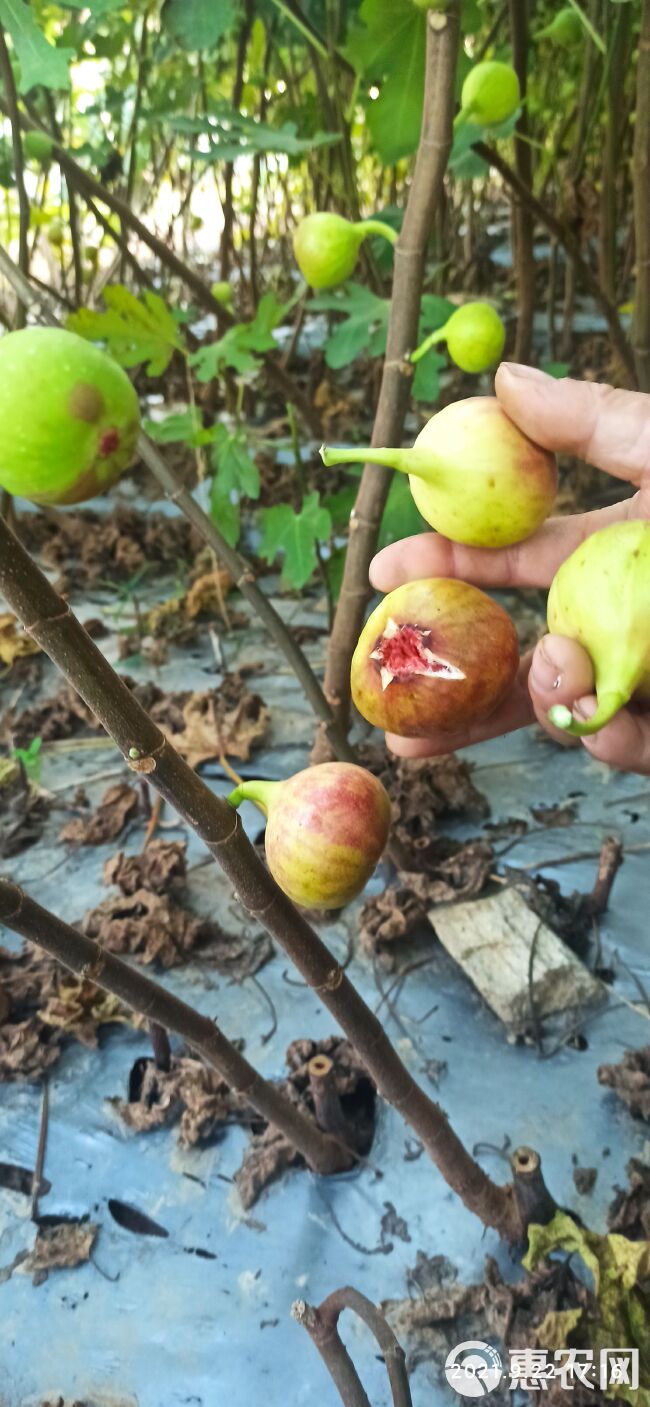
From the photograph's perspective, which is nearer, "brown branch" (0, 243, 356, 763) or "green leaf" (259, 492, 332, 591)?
"brown branch" (0, 243, 356, 763)

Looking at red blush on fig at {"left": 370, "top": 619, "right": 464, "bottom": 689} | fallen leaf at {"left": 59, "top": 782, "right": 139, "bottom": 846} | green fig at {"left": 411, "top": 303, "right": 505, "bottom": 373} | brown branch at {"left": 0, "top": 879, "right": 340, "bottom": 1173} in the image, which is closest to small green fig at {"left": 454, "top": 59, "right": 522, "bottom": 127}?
green fig at {"left": 411, "top": 303, "right": 505, "bottom": 373}

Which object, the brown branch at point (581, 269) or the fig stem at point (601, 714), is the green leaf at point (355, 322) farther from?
the fig stem at point (601, 714)

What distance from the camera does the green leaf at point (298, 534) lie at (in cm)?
244

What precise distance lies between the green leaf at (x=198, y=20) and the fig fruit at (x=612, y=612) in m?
1.96

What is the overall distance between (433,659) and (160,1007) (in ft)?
2.10

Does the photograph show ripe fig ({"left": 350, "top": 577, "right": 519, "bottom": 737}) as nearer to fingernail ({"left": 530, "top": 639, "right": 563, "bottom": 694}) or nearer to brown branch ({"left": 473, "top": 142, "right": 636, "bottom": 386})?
fingernail ({"left": 530, "top": 639, "right": 563, "bottom": 694})

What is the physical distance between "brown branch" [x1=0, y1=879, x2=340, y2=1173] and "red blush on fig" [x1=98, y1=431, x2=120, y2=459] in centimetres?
59

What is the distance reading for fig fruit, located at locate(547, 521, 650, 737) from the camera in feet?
3.19

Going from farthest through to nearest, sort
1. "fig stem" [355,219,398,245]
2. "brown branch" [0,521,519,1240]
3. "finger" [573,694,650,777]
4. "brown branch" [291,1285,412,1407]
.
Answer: "fig stem" [355,219,398,245] < "finger" [573,694,650,777] < "brown branch" [291,1285,412,1407] < "brown branch" [0,521,519,1240]

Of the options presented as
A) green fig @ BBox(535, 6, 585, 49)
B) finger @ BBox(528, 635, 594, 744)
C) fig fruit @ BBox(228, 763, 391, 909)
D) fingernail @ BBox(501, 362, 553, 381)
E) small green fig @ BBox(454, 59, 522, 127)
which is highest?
green fig @ BBox(535, 6, 585, 49)

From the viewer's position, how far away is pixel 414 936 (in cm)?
211

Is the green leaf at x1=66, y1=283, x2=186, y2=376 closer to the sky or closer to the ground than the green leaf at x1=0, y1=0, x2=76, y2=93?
closer to the ground

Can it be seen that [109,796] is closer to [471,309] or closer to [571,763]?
[571,763]

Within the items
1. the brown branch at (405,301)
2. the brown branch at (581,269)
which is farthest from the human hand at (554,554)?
the brown branch at (581,269)
